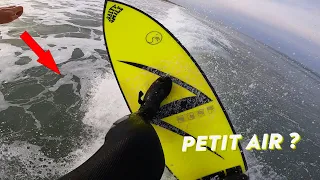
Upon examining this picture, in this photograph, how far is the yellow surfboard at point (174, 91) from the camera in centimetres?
329

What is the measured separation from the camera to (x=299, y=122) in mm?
7797

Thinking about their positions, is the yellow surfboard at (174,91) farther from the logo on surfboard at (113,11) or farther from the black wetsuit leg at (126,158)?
the black wetsuit leg at (126,158)

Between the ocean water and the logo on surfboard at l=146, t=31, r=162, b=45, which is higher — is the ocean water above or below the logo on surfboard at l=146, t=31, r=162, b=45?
below

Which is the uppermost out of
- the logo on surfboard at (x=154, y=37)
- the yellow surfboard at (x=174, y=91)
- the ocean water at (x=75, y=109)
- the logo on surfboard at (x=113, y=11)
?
A: the logo on surfboard at (x=113, y=11)

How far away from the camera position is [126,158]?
5.83 feet

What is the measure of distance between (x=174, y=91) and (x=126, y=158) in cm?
174

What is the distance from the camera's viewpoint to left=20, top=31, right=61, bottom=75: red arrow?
6611 millimetres

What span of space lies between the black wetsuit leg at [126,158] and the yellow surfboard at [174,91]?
1.26 m

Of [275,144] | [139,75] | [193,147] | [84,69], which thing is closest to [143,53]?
[139,75]

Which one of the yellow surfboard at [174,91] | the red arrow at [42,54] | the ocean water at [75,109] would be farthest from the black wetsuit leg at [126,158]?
the red arrow at [42,54]

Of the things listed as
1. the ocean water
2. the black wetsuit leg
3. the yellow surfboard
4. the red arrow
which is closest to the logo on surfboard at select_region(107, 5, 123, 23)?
the yellow surfboard

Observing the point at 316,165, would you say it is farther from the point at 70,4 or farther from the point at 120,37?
the point at 70,4

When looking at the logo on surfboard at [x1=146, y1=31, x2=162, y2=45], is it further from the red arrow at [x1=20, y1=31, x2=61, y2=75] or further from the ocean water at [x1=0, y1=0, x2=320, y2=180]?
the red arrow at [x1=20, y1=31, x2=61, y2=75]

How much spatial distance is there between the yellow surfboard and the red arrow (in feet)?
10.8
